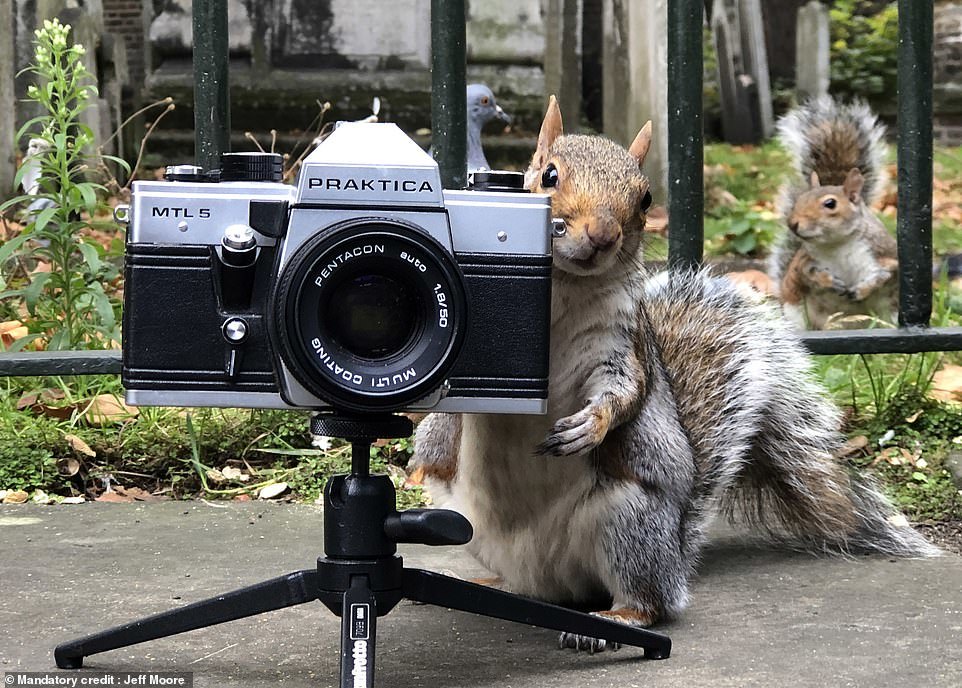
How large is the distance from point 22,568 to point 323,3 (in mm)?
6154

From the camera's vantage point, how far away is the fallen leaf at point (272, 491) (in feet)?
8.91

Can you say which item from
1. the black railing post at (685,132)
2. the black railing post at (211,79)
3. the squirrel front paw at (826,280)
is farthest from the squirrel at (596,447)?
the squirrel front paw at (826,280)

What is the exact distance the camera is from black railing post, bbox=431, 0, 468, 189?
97.0 inches

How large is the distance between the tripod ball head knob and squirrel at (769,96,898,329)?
2.57 meters

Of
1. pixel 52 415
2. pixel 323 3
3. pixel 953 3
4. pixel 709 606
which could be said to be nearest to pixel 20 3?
pixel 323 3

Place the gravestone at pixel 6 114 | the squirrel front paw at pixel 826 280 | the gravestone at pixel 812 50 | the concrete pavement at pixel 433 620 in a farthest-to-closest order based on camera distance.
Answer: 1. the gravestone at pixel 812 50
2. the gravestone at pixel 6 114
3. the squirrel front paw at pixel 826 280
4. the concrete pavement at pixel 433 620

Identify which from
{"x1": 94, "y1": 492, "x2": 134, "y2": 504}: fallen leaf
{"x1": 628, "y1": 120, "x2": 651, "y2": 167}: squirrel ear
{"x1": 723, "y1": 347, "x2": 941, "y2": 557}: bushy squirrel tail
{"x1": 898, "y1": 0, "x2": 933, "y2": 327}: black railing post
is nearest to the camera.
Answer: {"x1": 628, "y1": 120, "x2": 651, "y2": 167}: squirrel ear

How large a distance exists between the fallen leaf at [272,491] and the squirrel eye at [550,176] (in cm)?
110

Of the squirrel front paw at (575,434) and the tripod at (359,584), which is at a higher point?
the squirrel front paw at (575,434)

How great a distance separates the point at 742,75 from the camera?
34.1 ft

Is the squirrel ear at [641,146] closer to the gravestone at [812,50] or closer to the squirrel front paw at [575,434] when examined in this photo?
the squirrel front paw at [575,434]

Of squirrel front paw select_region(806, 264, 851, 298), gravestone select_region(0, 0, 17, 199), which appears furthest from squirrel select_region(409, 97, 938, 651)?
gravestone select_region(0, 0, 17, 199)

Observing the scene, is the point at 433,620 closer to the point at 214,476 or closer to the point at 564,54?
the point at 214,476

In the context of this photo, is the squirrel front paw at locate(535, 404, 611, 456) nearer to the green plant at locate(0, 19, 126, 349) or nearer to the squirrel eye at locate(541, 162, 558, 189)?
the squirrel eye at locate(541, 162, 558, 189)
